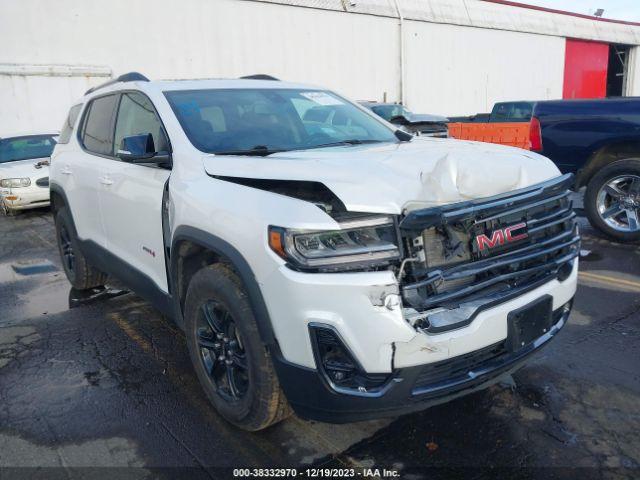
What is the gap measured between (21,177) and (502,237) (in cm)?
1012

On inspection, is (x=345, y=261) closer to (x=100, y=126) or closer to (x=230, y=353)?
(x=230, y=353)

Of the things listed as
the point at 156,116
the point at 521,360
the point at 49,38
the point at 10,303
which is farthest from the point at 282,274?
the point at 49,38

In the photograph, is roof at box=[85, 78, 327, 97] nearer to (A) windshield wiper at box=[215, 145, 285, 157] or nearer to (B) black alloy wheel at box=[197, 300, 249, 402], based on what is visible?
(A) windshield wiper at box=[215, 145, 285, 157]

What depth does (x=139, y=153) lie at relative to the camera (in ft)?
10.6

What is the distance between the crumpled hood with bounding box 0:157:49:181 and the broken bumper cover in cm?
970

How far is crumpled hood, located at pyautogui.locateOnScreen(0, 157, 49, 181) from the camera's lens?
10.2 metres

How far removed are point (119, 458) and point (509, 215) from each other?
2289mm

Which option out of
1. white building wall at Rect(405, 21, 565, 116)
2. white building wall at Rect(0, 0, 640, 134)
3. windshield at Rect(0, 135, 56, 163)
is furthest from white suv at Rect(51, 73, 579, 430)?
white building wall at Rect(405, 21, 565, 116)

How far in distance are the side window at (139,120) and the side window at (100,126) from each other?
0.18 meters

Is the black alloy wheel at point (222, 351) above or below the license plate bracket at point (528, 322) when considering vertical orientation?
below

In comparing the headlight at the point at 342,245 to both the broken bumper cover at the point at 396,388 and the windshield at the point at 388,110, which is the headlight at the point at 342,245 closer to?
the broken bumper cover at the point at 396,388

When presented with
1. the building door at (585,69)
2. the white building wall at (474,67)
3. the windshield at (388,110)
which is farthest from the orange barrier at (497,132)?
the building door at (585,69)

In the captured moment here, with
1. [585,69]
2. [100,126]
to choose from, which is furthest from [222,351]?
[585,69]

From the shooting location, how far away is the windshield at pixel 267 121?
10.8ft
